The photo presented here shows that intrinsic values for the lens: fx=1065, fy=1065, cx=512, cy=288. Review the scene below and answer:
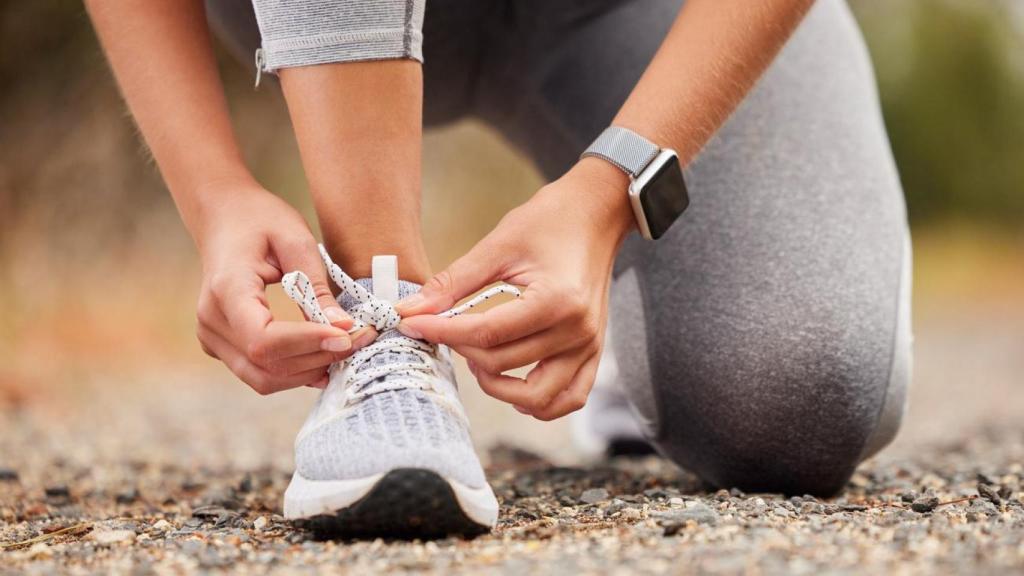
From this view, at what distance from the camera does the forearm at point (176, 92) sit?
1354 millimetres

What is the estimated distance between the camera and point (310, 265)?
1.23 meters

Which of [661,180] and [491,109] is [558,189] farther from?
[491,109]

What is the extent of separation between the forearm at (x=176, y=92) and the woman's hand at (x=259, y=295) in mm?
54

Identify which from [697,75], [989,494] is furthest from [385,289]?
[989,494]

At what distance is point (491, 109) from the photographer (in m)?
2.05

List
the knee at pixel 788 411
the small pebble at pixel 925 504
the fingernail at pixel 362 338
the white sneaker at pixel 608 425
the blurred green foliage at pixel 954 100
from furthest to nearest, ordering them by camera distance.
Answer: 1. the blurred green foliage at pixel 954 100
2. the white sneaker at pixel 608 425
3. the knee at pixel 788 411
4. the small pebble at pixel 925 504
5. the fingernail at pixel 362 338

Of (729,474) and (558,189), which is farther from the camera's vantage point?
(729,474)

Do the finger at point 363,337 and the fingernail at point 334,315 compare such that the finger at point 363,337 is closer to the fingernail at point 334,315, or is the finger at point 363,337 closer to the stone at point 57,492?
the fingernail at point 334,315

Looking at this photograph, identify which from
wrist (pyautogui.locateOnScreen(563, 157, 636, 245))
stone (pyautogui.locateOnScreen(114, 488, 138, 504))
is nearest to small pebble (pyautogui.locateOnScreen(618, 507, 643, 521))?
wrist (pyautogui.locateOnScreen(563, 157, 636, 245))

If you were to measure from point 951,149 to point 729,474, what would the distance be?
10371mm

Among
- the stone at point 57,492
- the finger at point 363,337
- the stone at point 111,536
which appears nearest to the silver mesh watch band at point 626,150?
the finger at point 363,337

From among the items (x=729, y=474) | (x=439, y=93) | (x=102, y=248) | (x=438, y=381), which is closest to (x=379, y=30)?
(x=438, y=381)

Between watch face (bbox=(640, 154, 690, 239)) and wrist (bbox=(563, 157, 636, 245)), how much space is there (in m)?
0.03

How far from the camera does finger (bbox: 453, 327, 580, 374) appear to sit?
3.85 ft
